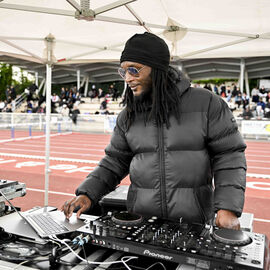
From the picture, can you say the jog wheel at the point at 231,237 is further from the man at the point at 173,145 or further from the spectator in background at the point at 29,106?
the spectator in background at the point at 29,106

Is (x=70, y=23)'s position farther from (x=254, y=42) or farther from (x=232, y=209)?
(x=232, y=209)

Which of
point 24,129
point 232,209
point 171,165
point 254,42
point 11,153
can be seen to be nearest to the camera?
point 232,209

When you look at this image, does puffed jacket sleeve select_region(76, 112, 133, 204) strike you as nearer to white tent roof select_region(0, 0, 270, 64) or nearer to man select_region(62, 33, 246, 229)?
man select_region(62, 33, 246, 229)

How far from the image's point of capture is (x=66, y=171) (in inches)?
319

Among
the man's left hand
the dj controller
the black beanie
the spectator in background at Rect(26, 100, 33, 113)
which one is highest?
the spectator in background at Rect(26, 100, 33, 113)

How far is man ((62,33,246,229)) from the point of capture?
5.23 feet

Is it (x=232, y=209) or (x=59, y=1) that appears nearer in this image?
(x=232, y=209)

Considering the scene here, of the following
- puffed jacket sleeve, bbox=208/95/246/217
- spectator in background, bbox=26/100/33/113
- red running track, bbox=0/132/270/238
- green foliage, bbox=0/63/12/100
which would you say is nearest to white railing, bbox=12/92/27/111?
spectator in background, bbox=26/100/33/113

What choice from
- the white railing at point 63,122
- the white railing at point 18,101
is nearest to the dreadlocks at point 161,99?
the white railing at point 63,122

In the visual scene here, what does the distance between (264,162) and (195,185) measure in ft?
31.0

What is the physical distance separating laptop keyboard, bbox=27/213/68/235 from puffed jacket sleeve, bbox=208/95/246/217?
734mm

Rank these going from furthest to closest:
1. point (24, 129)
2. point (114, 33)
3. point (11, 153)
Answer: point (24, 129), point (11, 153), point (114, 33)

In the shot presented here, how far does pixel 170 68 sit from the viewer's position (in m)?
1.78

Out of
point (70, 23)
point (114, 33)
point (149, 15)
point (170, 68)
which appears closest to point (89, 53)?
point (114, 33)
